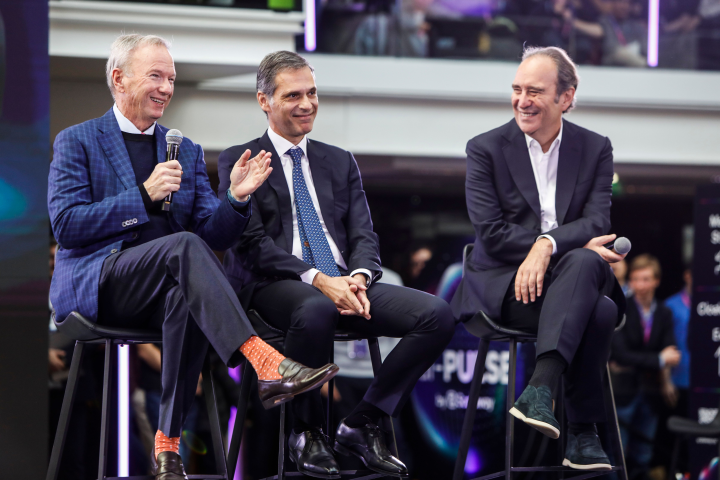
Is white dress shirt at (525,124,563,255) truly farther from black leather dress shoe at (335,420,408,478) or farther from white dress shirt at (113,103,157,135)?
white dress shirt at (113,103,157,135)

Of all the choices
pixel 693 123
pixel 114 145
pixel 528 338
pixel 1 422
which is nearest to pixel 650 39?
pixel 693 123

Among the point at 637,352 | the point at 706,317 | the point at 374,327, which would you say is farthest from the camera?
the point at 637,352

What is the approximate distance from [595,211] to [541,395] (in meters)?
0.74

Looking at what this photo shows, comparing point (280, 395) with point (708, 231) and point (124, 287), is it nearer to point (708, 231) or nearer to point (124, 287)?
point (124, 287)

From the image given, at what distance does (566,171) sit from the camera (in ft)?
8.38

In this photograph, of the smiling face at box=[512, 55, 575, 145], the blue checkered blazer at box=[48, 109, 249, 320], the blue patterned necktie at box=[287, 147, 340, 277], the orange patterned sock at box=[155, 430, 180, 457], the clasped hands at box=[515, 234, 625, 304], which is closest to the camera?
the orange patterned sock at box=[155, 430, 180, 457]

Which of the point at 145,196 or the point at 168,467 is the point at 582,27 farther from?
the point at 168,467

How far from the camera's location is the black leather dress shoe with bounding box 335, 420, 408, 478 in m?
2.13

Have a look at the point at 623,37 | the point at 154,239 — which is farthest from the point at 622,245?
the point at 623,37

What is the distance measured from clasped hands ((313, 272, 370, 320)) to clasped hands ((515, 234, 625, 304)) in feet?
1.52

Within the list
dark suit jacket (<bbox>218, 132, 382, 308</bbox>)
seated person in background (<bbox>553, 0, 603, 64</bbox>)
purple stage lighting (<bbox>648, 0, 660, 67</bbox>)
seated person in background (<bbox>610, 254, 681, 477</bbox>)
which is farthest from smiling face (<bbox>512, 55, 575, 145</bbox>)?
purple stage lighting (<bbox>648, 0, 660, 67</bbox>)

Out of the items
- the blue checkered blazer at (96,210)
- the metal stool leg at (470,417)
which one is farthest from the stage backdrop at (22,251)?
the metal stool leg at (470,417)

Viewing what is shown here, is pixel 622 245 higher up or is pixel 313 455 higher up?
pixel 622 245

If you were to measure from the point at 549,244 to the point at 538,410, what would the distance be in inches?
22.7
